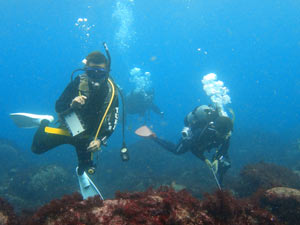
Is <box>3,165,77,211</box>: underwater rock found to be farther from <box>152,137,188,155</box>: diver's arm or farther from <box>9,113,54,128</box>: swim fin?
<box>9,113,54,128</box>: swim fin

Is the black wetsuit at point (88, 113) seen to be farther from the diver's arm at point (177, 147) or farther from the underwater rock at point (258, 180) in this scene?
the underwater rock at point (258, 180)

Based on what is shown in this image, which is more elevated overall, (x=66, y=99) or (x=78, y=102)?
(x=66, y=99)

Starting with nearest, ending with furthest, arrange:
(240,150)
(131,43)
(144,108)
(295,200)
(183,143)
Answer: (295,200) < (183,143) < (144,108) < (240,150) < (131,43)

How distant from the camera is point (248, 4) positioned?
86.2m

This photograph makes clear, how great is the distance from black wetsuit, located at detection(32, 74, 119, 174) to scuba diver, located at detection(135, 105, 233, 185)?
345 cm

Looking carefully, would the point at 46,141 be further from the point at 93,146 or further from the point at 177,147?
the point at 177,147

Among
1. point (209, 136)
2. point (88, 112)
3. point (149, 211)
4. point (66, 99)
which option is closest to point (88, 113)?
point (88, 112)

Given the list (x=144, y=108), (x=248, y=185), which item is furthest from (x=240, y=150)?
(x=248, y=185)

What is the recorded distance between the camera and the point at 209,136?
257 inches

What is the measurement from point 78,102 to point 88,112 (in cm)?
44

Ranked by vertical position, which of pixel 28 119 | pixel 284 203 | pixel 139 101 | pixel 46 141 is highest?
pixel 139 101

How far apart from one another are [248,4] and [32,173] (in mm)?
105720

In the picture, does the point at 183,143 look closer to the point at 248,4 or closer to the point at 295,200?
the point at 295,200

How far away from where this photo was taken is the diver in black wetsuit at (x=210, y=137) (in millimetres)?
6230
